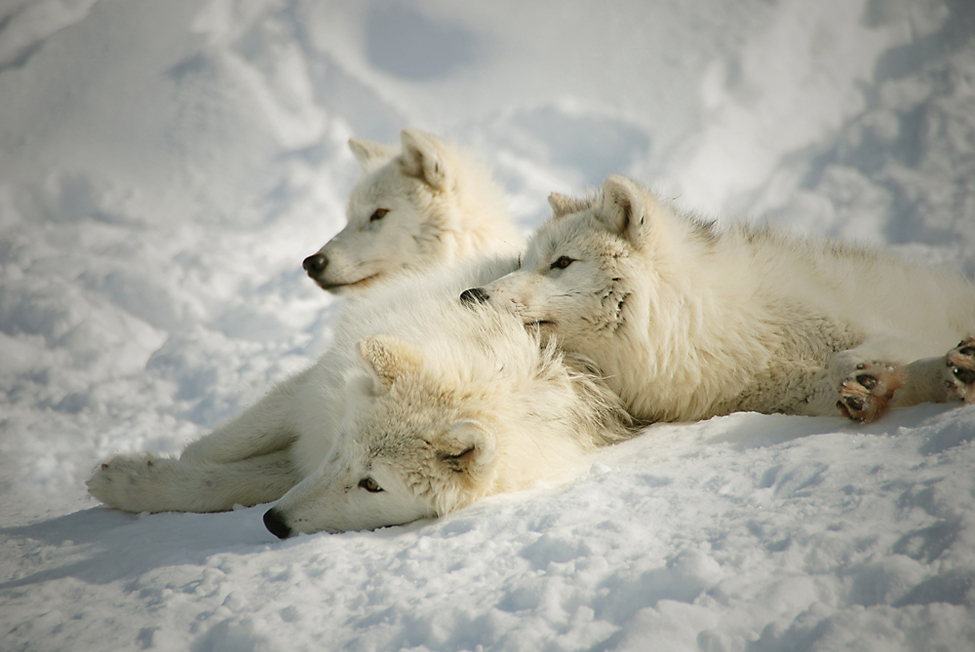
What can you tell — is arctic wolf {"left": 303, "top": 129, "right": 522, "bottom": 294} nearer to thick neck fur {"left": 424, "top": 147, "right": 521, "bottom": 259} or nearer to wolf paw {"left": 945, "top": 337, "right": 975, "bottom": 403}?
thick neck fur {"left": 424, "top": 147, "right": 521, "bottom": 259}

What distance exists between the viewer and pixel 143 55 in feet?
37.7

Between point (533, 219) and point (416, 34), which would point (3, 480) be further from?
point (416, 34)

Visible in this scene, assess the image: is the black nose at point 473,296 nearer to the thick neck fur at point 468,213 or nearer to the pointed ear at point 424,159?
the thick neck fur at point 468,213

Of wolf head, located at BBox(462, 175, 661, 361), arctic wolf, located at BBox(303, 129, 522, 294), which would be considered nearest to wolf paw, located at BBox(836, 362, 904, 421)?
wolf head, located at BBox(462, 175, 661, 361)

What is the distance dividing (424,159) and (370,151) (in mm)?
1232

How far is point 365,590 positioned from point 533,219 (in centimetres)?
901

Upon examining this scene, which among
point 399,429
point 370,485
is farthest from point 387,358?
point 370,485

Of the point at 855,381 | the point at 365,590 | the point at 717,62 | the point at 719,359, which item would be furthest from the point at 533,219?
the point at 365,590

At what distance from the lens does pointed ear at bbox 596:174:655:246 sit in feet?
9.89

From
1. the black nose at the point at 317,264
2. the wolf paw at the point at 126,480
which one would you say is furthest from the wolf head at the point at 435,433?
the black nose at the point at 317,264

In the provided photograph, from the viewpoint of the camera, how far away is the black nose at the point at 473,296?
311 centimetres

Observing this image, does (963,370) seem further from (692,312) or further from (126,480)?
(126,480)

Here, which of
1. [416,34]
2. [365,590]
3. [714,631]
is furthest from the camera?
[416,34]

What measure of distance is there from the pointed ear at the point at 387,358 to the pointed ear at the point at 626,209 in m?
1.38
